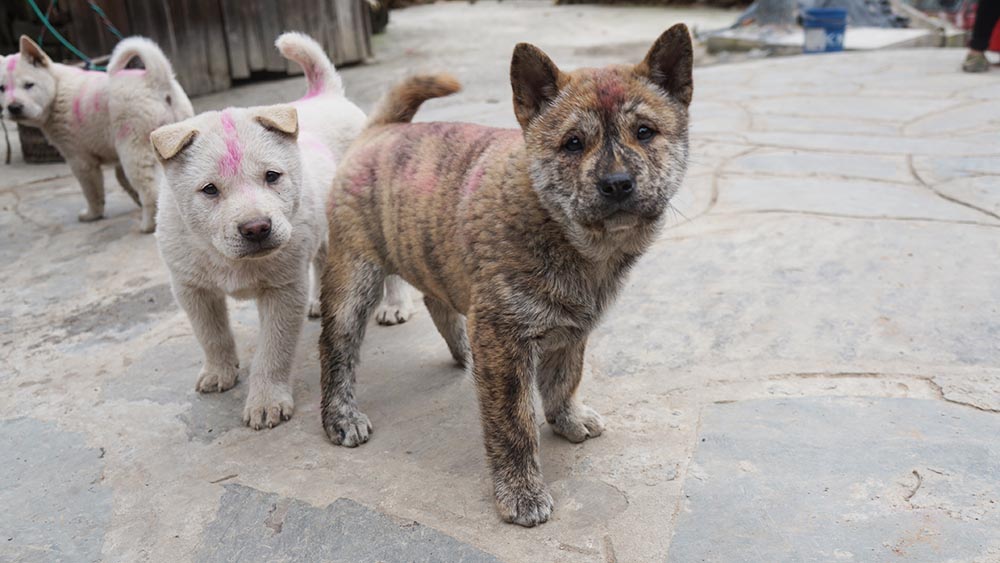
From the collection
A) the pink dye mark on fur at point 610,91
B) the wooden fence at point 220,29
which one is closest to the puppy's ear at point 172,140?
the pink dye mark on fur at point 610,91

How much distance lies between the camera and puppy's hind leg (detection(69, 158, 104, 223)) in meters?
6.23

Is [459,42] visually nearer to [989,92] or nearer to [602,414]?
[989,92]

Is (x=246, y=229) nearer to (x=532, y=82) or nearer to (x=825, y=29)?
(x=532, y=82)

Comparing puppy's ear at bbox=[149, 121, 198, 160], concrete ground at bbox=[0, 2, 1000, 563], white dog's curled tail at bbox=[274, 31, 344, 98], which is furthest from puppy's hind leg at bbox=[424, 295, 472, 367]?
white dog's curled tail at bbox=[274, 31, 344, 98]

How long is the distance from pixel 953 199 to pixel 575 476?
11.2 feet

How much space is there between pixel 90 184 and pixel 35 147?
226 cm

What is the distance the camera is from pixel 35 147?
26.1ft

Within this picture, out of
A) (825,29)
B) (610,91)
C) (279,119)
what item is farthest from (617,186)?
(825,29)

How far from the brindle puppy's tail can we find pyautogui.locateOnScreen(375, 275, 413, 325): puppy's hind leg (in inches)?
37.5

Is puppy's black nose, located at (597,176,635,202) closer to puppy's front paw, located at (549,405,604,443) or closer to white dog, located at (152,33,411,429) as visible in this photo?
puppy's front paw, located at (549,405,604,443)

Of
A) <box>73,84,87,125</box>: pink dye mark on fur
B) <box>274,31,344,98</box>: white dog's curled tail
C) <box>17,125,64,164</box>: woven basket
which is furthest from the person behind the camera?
<box>17,125,64,164</box>: woven basket

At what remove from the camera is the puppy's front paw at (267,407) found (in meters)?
3.39

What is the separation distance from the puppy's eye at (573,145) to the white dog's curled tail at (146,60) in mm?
4171

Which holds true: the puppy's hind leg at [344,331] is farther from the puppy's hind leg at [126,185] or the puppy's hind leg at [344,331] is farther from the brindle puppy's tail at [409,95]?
the puppy's hind leg at [126,185]
